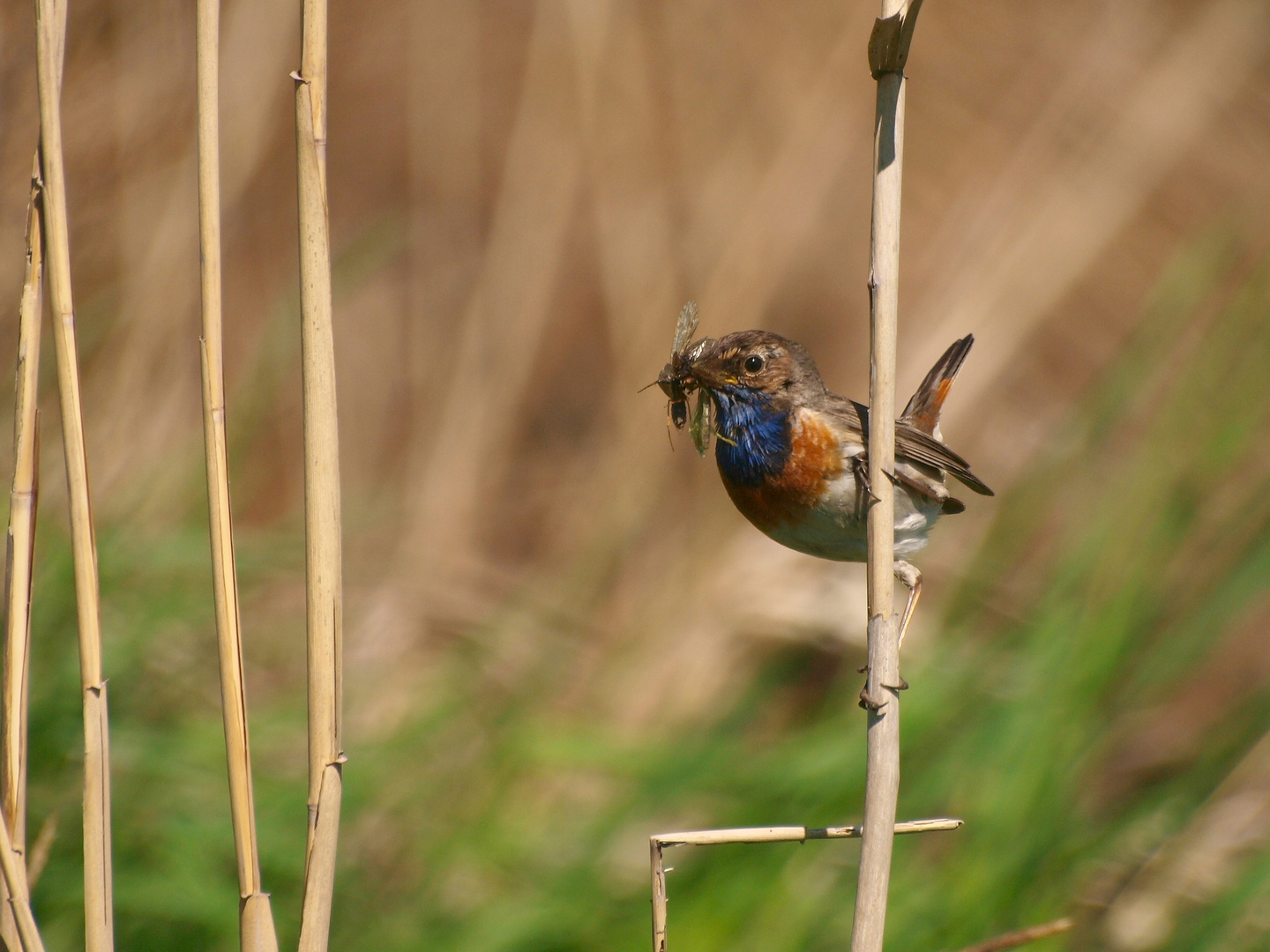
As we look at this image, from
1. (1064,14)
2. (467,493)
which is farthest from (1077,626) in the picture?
(1064,14)

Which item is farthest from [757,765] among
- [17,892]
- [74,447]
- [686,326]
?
[74,447]

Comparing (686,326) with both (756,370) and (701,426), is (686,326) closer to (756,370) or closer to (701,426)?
(701,426)

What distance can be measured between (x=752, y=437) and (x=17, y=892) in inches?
59.6

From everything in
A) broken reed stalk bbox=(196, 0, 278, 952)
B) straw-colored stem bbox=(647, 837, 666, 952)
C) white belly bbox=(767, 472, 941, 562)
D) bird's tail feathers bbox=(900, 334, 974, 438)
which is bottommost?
straw-colored stem bbox=(647, 837, 666, 952)

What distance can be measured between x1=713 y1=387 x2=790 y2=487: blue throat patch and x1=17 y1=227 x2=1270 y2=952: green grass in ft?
3.42

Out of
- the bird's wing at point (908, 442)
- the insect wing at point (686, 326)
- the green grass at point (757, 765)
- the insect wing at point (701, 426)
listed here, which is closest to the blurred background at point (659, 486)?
the green grass at point (757, 765)

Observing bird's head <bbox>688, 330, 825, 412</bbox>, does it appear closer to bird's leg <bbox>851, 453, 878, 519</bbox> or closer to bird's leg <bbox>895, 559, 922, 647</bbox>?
bird's leg <bbox>851, 453, 878, 519</bbox>

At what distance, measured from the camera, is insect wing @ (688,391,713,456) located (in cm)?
171

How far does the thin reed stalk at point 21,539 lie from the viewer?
1.35 metres

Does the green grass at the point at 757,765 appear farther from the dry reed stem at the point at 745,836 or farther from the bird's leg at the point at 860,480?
the dry reed stem at the point at 745,836

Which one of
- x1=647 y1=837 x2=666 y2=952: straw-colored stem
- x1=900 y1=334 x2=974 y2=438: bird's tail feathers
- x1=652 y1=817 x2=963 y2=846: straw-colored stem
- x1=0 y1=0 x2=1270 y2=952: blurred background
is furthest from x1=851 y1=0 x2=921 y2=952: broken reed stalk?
x1=900 y1=334 x2=974 y2=438: bird's tail feathers

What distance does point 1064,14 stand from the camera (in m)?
5.81

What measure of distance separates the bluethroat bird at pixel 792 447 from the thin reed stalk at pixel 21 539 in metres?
1.01

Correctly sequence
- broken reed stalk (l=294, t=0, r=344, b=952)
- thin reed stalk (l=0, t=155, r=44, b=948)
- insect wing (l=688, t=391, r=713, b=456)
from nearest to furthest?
broken reed stalk (l=294, t=0, r=344, b=952) < thin reed stalk (l=0, t=155, r=44, b=948) < insect wing (l=688, t=391, r=713, b=456)
